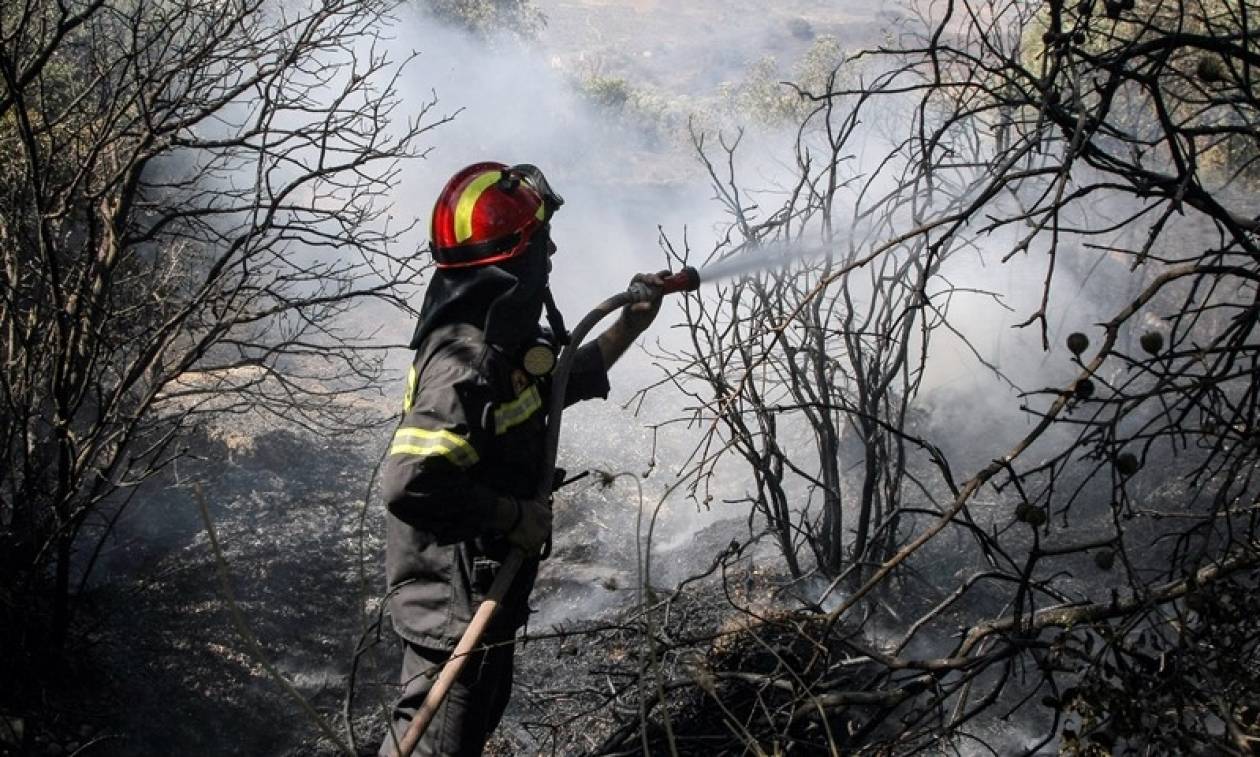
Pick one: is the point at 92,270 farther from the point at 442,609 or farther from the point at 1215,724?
the point at 1215,724

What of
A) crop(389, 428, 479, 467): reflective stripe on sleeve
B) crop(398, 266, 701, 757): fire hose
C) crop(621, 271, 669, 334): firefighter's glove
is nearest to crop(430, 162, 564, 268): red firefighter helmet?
→ crop(398, 266, 701, 757): fire hose

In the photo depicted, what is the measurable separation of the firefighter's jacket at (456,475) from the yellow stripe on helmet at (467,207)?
0.30m

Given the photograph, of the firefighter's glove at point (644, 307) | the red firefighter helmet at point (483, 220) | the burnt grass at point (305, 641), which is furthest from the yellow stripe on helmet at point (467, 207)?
the burnt grass at point (305, 641)

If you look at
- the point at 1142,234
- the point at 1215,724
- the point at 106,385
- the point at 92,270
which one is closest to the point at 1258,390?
the point at 1215,724

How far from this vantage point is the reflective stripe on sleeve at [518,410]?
304 cm

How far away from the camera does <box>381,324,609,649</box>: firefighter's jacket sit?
284 cm

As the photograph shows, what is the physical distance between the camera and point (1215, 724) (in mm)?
3277

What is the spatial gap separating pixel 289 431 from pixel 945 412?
4962 mm

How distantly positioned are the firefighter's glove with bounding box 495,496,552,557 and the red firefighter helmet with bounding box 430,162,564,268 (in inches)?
30.5

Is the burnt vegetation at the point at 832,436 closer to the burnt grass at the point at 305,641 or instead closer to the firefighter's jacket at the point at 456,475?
the burnt grass at the point at 305,641

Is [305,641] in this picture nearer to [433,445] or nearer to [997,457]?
[433,445]

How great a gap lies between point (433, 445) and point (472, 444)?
0.14 metres

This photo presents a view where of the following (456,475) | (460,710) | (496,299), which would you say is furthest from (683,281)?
(460,710)

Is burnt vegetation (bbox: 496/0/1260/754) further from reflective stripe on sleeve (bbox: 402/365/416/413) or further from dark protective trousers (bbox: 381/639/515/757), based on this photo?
reflective stripe on sleeve (bbox: 402/365/416/413)
